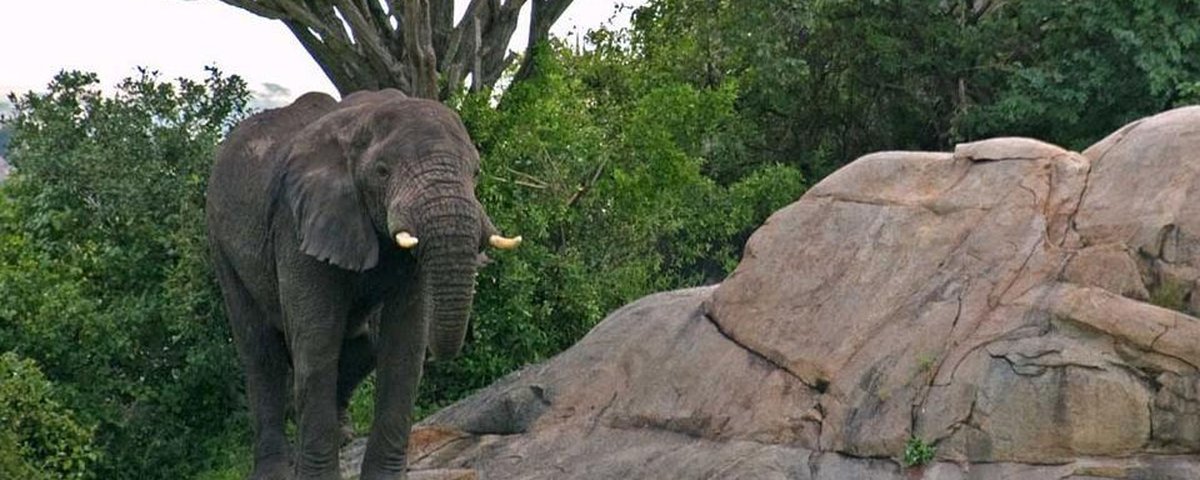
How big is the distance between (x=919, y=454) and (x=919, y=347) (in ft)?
2.18

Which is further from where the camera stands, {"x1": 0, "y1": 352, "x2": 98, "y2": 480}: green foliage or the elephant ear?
{"x1": 0, "y1": 352, "x2": 98, "y2": 480}: green foliage

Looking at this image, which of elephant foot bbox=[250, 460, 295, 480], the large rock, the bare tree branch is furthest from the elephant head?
the bare tree branch

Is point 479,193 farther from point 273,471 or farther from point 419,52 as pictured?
point 273,471

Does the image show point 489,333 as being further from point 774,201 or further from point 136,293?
point 774,201

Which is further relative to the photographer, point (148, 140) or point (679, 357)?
point (148, 140)

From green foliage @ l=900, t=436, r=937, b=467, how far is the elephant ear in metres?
2.71

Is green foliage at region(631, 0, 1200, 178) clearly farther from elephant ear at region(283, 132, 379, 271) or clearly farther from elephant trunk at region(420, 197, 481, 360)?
elephant trunk at region(420, 197, 481, 360)

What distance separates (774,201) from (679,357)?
3.99 meters

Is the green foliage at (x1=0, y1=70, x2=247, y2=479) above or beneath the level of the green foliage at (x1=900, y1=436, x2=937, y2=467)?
above

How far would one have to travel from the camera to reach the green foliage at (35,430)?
10625mm

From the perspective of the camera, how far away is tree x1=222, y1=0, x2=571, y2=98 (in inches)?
524

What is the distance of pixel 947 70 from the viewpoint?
16328 millimetres

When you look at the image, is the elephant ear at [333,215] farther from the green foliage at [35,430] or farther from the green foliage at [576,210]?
the green foliage at [576,210]

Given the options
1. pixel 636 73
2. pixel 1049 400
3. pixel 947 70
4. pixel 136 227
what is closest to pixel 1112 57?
pixel 947 70
